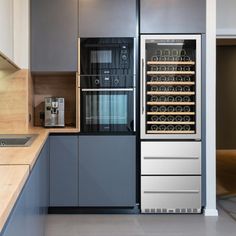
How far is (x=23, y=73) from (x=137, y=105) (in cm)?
120

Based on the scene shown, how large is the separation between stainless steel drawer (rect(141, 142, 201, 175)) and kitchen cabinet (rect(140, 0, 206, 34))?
1.17 m

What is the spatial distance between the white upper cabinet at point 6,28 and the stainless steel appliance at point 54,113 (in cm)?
91

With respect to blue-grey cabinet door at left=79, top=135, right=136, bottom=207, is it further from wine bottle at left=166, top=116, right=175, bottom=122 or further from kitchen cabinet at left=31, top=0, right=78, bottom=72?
kitchen cabinet at left=31, top=0, right=78, bottom=72

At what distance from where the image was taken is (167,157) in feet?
12.5

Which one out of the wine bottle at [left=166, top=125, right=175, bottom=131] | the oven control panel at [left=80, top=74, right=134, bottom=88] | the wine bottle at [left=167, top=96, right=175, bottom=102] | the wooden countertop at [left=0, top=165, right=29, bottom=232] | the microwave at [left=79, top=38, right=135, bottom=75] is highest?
the microwave at [left=79, top=38, right=135, bottom=75]

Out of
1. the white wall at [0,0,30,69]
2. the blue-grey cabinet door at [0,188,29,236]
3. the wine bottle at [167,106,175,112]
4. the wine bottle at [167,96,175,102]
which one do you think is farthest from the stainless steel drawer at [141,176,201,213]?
the blue-grey cabinet door at [0,188,29,236]

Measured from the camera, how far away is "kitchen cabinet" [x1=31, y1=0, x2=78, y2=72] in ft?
12.4

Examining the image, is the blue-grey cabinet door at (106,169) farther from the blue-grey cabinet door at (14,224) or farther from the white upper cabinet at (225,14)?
the blue-grey cabinet door at (14,224)

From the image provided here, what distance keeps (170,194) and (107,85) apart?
1294 millimetres

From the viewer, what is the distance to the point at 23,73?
3756mm

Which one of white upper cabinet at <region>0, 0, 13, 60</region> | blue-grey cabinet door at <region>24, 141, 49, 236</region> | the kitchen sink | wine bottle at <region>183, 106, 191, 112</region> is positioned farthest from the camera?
wine bottle at <region>183, 106, 191, 112</region>

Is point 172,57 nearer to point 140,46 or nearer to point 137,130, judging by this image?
point 140,46

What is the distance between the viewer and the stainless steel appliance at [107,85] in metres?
3.80

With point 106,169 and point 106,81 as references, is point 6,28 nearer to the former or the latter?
point 106,81
